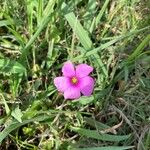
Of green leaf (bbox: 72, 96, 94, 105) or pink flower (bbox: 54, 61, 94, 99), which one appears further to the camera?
green leaf (bbox: 72, 96, 94, 105)

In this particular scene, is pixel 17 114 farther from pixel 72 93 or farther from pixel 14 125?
pixel 72 93

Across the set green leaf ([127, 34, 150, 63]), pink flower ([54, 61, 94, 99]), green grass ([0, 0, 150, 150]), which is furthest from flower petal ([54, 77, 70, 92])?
green leaf ([127, 34, 150, 63])

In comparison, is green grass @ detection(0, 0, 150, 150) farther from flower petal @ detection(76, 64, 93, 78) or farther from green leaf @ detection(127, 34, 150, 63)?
flower petal @ detection(76, 64, 93, 78)

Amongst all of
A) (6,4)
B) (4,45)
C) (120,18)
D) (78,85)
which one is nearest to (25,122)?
(78,85)

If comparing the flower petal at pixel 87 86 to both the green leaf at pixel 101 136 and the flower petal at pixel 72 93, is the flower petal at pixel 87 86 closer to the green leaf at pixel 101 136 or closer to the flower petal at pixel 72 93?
the flower petal at pixel 72 93

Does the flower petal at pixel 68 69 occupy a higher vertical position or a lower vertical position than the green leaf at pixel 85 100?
higher

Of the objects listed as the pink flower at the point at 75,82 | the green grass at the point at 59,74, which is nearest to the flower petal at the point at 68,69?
the pink flower at the point at 75,82
